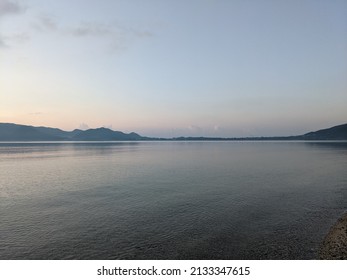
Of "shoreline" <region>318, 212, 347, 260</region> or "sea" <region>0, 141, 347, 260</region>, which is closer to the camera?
"shoreline" <region>318, 212, 347, 260</region>

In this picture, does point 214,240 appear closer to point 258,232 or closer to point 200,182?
point 258,232

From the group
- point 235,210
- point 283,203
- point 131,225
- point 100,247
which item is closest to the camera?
point 100,247

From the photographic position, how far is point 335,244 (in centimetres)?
1888

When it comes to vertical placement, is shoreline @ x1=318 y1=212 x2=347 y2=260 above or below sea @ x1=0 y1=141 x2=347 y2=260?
above

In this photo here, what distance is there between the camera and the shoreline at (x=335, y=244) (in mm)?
17333

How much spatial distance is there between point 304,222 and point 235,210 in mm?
7276

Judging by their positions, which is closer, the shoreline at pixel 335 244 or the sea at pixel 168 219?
the shoreline at pixel 335 244

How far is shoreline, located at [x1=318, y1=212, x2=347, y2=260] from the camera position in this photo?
17333mm

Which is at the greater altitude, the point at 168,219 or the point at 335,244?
the point at 335,244

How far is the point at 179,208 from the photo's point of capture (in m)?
30.6

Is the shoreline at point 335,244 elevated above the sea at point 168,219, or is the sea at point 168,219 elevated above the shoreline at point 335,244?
the shoreline at point 335,244

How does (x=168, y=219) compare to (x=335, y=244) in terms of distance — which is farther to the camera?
(x=168, y=219)
